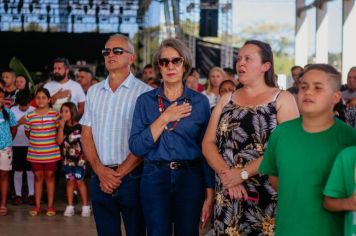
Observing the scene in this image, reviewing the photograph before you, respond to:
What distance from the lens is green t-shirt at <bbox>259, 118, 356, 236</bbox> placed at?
2.88 m

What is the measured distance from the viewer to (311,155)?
9.56 feet

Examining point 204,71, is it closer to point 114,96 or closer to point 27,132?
point 27,132

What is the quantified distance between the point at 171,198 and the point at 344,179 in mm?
1390

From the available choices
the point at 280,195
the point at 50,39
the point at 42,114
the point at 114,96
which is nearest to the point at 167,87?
the point at 114,96

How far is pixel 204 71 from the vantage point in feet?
61.6

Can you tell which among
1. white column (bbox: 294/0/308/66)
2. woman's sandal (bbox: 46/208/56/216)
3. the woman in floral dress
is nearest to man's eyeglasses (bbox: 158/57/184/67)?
the woman in floral dress

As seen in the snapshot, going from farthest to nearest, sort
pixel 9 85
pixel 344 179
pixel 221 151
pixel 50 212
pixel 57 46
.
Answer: pixel 57 46
pixel 9 85
pixel 50 212
pixel 221 151
pixel 344 179

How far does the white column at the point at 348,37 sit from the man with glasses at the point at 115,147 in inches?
423

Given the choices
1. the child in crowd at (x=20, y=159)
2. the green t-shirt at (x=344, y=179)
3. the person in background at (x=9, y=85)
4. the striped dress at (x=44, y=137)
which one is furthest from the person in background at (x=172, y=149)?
the person in background at (x=9, y=85)

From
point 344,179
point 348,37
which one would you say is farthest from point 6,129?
point 348,37

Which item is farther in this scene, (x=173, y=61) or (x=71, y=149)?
(x=71, y=149)

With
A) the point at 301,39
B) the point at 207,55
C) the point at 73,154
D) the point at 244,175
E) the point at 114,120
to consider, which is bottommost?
the point at 73,154

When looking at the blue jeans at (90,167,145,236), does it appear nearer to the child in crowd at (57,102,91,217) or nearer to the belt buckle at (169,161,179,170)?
the belt buckle at (169,161,179,170)

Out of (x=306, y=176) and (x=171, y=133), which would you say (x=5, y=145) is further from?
(x=306, y=176)
